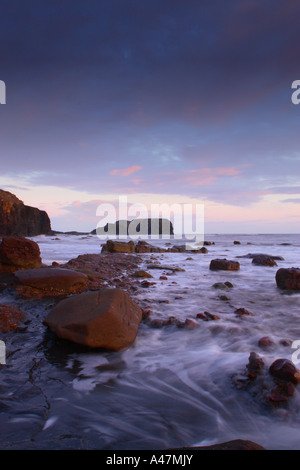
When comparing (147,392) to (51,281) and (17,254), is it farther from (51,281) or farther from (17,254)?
(17,254)

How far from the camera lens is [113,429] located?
6.47 feet

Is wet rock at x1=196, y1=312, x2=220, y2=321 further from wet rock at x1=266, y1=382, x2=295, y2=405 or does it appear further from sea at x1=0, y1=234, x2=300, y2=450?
wet rock at x1=266, y1=382, x2=295, y2=405

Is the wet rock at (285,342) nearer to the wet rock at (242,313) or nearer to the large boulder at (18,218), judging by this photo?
the wet rock at (242,313)

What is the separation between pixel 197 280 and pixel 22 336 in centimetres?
582

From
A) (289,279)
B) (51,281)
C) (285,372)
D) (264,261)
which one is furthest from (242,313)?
(264,261)

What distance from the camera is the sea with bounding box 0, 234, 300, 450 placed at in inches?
74.6

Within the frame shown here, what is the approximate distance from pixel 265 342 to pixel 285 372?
96cm

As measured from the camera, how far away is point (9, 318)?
390 centimetres

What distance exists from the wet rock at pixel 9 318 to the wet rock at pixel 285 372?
11.0 feet

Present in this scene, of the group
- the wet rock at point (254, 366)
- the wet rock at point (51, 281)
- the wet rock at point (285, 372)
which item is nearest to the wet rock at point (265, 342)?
the wet rock at point (254, 366)

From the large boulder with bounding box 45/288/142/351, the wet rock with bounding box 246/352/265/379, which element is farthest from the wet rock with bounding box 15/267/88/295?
the wet rock with bounding box 246/352/265/379

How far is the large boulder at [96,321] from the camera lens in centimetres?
309
